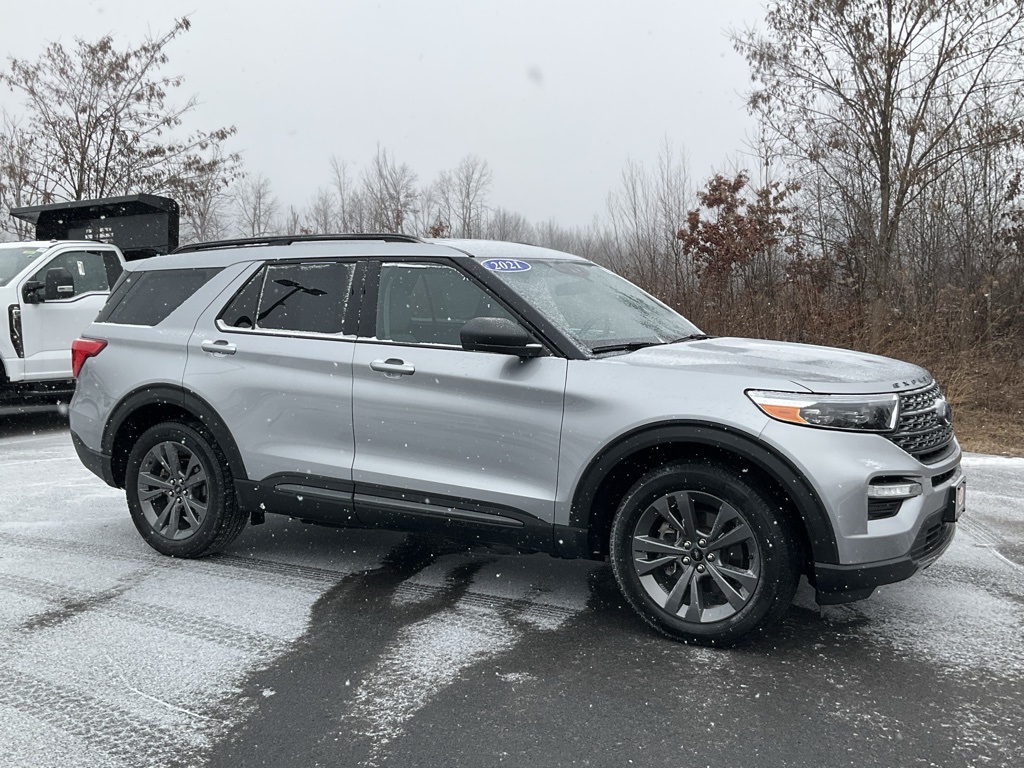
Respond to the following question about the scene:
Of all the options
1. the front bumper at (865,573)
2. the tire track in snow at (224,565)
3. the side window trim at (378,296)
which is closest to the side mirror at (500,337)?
the side window trim at (378,296)

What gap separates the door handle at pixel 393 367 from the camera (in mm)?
4293

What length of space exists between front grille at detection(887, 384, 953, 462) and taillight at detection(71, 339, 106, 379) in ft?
14.7

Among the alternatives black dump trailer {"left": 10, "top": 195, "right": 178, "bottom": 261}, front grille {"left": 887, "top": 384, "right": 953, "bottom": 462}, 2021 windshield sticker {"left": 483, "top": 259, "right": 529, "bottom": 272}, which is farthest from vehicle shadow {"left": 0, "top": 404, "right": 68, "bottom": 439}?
front grille {"left": 887, "top": 384, "right": 953, "bottom": 462}

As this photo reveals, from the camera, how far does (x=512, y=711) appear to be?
321 centimetres

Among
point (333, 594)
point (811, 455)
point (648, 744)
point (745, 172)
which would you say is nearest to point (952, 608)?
point (811, 455)

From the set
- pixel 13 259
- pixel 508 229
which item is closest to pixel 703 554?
pixel 13 259

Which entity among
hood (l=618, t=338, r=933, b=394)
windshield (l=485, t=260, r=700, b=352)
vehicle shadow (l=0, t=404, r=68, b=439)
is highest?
windshield (l=485, t=260, r=700, b=352)

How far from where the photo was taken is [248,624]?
4.09 meters

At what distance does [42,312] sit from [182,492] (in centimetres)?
625

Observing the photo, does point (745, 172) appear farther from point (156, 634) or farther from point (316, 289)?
point (156, 634)

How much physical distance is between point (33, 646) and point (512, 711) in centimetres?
215

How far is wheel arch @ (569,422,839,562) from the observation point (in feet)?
11.4

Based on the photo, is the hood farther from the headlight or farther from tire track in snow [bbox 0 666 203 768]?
tire track in snow [bbox 0 666 203 768]

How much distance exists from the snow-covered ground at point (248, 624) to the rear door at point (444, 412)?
55 cm
